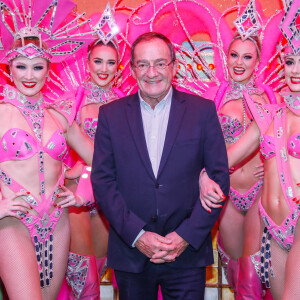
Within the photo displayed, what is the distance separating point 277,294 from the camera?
10.1 feet

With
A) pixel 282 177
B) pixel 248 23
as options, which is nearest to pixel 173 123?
pixel 282 177

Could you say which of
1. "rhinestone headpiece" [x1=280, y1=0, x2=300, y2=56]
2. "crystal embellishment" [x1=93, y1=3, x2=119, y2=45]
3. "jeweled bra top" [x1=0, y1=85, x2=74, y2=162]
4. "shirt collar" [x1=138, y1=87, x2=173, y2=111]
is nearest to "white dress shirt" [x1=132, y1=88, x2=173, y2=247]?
"shirt collar" [x1=138, y1=87, x2=173, y2=111]

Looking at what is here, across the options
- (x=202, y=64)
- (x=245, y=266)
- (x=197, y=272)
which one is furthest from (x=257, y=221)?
(x=202, y=64)

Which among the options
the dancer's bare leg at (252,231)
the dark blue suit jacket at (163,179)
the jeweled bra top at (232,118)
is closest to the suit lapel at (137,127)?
the dark blue suit jacket at (163,179)

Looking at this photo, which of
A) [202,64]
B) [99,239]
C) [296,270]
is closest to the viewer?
→ [296,270]

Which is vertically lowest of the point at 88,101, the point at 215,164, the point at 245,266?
the point at 245,266

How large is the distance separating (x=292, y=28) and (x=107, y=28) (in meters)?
1.67

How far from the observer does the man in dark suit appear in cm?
285

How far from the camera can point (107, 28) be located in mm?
4336

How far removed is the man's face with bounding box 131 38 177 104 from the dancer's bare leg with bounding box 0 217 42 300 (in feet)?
3.45

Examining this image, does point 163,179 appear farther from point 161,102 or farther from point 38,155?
point 38,155

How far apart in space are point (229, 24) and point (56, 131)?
2.40 metres

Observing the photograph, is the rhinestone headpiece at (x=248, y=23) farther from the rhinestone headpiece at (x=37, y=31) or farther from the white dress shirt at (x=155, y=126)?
the white dress shirt at (x=155, y=126)

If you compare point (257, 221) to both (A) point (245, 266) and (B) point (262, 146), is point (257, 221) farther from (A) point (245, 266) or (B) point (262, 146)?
(B) point (262, 146)
